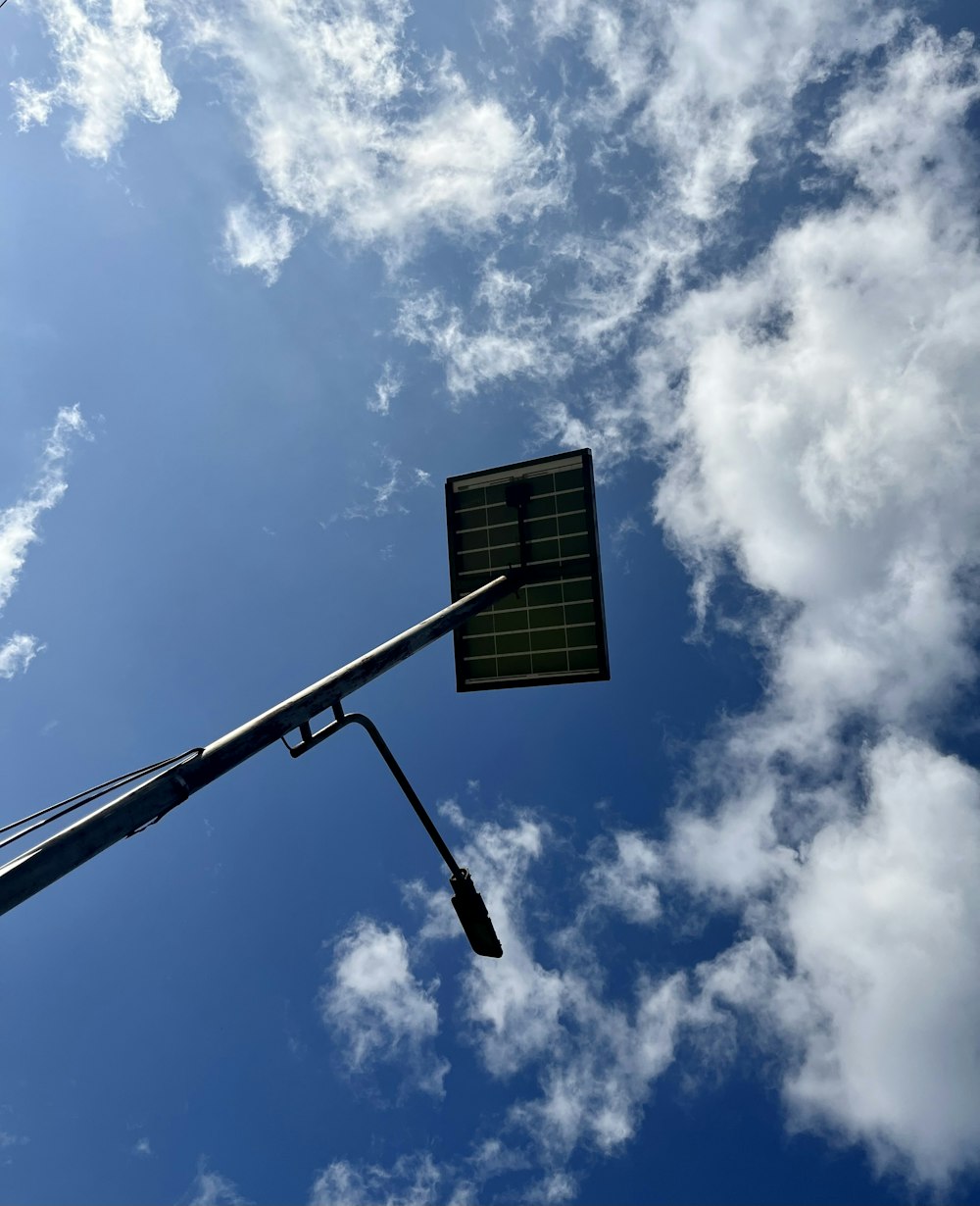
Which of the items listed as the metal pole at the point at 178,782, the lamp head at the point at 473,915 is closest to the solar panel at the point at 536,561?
the metal pole at the point at 178,782

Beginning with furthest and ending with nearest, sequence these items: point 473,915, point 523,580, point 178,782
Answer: point 523,580 < point 473,915 < point 178,782

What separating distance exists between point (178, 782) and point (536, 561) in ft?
31.8

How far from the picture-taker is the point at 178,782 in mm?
6723

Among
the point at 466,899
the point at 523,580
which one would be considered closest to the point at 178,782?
the point at 466,899

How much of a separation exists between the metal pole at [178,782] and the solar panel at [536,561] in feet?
18.9

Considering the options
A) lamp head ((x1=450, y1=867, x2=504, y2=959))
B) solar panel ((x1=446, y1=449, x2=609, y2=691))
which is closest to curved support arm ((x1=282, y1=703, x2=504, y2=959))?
lamp head ((x1=450, y1=867, x2=504, y2=959))

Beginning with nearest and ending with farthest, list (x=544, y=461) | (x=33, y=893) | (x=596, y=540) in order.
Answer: (x=33, y=893) < (x=596, y=540) < (x=544, y=461)

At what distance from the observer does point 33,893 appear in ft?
18.6

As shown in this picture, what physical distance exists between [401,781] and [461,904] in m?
1.61

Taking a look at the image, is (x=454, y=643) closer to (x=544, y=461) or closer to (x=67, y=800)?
(x=544, y=461)

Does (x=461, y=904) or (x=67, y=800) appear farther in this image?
(x=461, y=904)

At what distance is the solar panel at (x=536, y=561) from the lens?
587 inches

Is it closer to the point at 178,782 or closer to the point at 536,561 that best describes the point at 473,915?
the point at 178,782

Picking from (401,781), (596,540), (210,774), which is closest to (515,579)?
(596,540)
